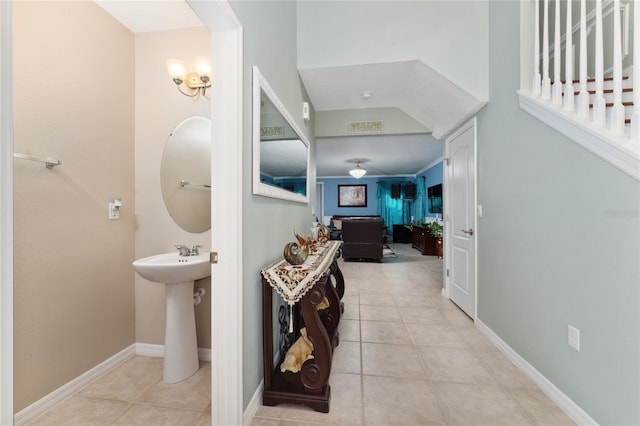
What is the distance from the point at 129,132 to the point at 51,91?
1.56 ft

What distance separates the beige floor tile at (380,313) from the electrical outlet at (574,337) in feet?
4.59

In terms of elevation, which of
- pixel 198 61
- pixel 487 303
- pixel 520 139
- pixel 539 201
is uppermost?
pixel 198 61

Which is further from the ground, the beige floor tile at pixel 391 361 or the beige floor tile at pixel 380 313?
the beige floor tile at pixel 380 313

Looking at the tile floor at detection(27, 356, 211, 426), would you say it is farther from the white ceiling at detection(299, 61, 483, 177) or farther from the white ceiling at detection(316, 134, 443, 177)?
the white ceiling at detection(316, 134, 443, 177)

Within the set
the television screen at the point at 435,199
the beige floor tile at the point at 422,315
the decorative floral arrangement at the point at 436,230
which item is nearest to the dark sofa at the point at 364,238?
the decorative floral arrangement at the point at 436,230

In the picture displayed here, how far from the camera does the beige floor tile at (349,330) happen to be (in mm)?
2315

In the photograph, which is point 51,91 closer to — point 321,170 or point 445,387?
point 445,387

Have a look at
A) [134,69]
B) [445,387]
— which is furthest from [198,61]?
[445,387]

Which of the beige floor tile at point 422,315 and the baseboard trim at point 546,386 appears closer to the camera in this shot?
the baseboard trim at point 546,386

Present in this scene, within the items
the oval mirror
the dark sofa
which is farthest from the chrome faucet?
the dark sofa

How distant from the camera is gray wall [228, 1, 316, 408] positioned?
4.49 ft

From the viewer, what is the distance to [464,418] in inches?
55.8

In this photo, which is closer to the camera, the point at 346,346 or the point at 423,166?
the point at 346,346

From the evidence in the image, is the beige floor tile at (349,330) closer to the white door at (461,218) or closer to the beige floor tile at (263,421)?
the beige floor tile at (263,421)
